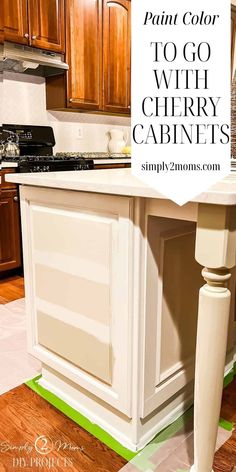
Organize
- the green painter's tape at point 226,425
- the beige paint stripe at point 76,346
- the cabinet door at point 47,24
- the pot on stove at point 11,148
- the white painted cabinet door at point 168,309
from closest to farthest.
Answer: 1. the white painted cabinet door at point 168,309
2. the beige paint stripe at point 76,346
3. the green painter's tape at point 226,425
4. the cabinet door at point 47,24
5. the pot on stove at point 11,148

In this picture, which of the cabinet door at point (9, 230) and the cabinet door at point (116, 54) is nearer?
the cabinet door at point (9, 230)

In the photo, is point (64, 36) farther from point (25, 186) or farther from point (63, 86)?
point (25, 186)

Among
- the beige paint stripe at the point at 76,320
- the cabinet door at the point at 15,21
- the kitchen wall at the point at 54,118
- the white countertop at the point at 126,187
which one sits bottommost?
the beige paint stripe at the point at 76,320

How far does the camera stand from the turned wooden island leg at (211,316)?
81 cm

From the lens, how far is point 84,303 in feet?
3.96

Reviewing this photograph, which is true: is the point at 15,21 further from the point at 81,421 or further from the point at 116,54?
the point at 81,421

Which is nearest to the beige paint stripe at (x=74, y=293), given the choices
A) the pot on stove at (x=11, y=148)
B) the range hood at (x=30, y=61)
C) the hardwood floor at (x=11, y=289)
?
the hardwood floor at (x=11, y=289)

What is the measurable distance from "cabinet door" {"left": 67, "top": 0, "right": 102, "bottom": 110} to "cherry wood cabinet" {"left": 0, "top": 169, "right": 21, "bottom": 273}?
1.12m

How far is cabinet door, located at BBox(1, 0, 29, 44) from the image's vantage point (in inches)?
108

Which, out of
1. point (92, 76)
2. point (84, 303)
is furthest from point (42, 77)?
point (84, 303)

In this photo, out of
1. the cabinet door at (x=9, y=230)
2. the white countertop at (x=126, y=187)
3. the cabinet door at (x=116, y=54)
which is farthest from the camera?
the cabinet door at (x=116, y=54)

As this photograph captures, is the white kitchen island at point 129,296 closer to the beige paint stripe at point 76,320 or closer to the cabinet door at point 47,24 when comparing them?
the beige paint stripe at point 76,320

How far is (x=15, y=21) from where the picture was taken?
9.20 feet

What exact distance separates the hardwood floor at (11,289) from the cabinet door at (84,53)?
5.36 feet
